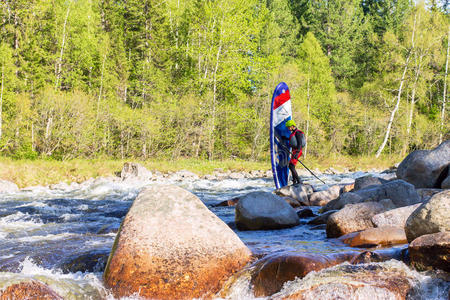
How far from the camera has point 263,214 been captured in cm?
631

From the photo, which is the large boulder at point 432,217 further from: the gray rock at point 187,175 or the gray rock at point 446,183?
the gray rock at point 187,175

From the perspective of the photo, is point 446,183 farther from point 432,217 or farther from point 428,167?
point 432,217

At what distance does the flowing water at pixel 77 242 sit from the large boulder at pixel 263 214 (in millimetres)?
160

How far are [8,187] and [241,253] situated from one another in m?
10.3

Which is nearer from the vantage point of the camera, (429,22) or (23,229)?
(23,229)

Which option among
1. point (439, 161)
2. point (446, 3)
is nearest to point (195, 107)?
point (439, 161)

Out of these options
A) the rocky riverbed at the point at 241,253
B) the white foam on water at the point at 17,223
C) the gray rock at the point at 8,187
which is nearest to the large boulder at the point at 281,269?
the rocky riverbed at the point at 241,253

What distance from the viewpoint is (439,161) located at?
8.24 metres

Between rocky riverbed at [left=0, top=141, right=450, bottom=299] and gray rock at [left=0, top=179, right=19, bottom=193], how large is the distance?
595 cm

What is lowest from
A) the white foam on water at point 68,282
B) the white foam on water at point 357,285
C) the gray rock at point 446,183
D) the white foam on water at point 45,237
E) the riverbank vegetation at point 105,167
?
the riverbank vegetation at point 105,167

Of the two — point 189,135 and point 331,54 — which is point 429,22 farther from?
point 189,135

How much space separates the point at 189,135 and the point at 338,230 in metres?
16.1

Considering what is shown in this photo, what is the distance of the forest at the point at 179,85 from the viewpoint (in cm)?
1856

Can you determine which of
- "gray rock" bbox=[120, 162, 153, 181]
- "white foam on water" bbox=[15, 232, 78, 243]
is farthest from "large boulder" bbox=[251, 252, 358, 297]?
"gray rock" bbox=[120, 162, 153, 181]
